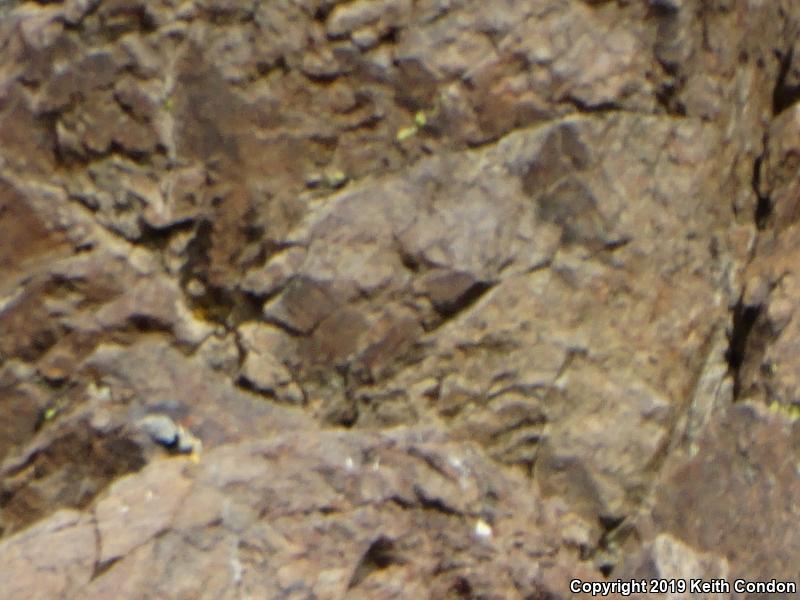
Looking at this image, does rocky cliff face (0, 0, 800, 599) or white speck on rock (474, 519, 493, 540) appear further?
rocky cliff face (0, 0, 800, 599)

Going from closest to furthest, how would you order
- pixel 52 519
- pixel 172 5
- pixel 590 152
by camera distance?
1. pixel 52 519
2. pixel 590 152
3. pixel 172 5

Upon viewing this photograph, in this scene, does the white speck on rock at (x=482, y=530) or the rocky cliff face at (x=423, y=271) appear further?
the rocky cliff face at (x=423, y=271)

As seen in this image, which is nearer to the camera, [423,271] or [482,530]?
[482,530]

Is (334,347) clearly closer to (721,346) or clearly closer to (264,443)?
(264,443)

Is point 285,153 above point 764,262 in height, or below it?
above

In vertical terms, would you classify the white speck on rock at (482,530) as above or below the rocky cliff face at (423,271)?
below

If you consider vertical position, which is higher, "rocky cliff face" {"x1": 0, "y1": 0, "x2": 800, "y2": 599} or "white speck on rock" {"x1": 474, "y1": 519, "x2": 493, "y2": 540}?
"rocky cliff face" {"x1": 0, "y1": 0, "x2": 800, "y2": 599}

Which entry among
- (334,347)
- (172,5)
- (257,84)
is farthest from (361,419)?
(172,5)

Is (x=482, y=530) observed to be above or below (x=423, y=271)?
below
